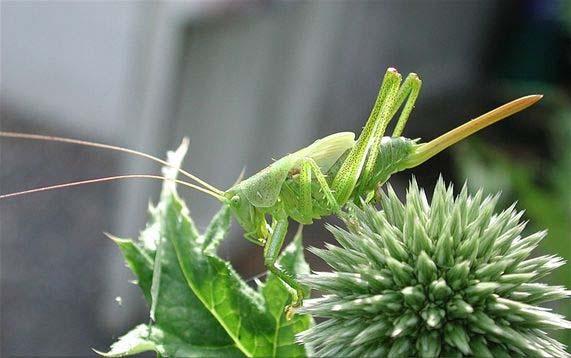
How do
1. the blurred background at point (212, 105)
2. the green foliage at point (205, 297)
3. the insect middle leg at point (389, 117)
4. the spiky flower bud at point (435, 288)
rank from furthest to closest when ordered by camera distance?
the blurred background at point (212, 105) < the insect middle leg at point (389, 117) < the green foliage at point (205, 297) < the spiky flower bud at point (435, 288)

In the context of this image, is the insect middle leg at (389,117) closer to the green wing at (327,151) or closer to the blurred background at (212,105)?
the green wing at (327,151)

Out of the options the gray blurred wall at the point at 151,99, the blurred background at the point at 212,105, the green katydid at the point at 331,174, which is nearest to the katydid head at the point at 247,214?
the green katydid at the point at 331,174

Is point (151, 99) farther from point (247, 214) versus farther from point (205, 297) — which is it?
point (205, 297)

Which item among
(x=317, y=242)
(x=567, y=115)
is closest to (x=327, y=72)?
(x=317, y=242)

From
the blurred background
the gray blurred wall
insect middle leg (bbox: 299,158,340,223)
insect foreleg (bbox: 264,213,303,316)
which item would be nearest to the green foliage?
insect foreleg (bbox: 264,213,303,316)

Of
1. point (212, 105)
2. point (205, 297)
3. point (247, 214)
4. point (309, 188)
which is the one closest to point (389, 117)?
point (309, 188)

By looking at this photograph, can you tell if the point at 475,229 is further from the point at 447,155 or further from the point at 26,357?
the point at 447,155
